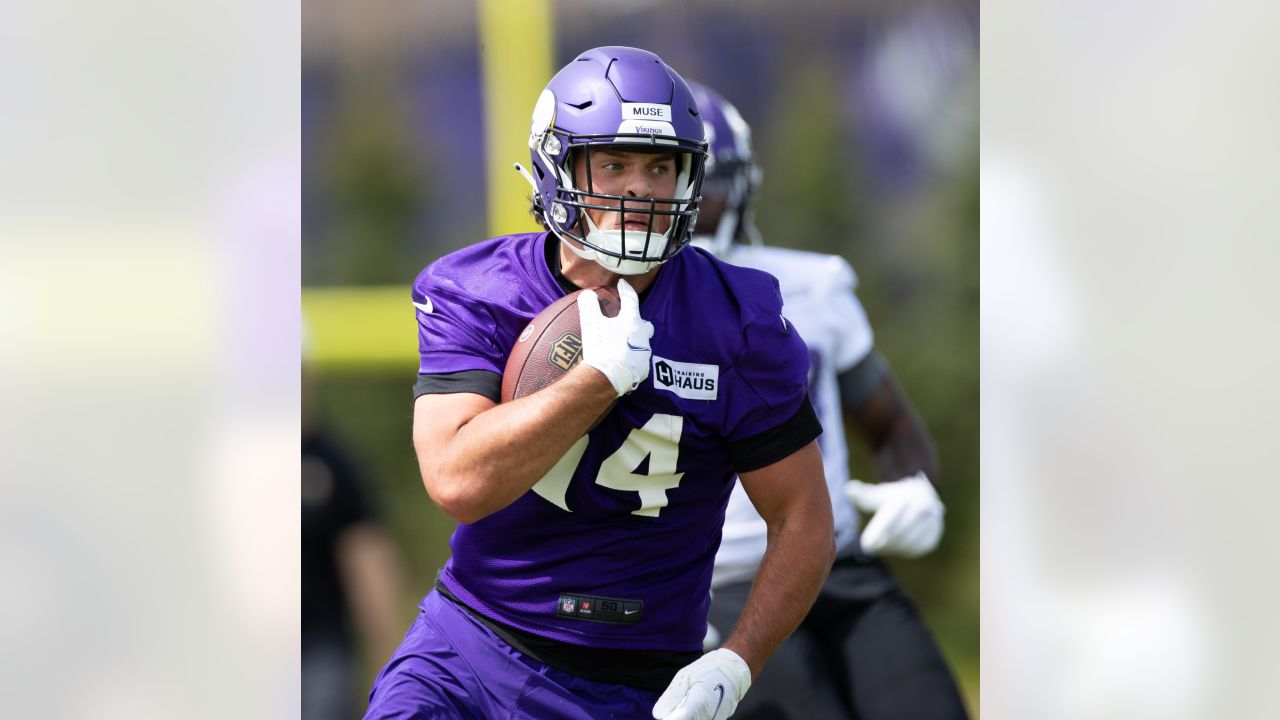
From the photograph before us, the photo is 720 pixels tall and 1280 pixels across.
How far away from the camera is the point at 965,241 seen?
3.80 meters

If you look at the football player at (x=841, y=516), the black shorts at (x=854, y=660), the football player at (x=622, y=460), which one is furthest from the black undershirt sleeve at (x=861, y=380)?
the football player at (x=622, y=460)

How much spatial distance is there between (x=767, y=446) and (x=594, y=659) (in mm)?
535

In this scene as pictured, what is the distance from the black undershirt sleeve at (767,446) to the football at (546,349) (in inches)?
14.6

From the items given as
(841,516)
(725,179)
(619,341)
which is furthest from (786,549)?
(725,179)

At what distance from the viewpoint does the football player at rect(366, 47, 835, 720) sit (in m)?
2.31

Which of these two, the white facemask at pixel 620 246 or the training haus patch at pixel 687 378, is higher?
the white facemask at pixel 620 246

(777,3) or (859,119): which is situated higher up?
(777,3)

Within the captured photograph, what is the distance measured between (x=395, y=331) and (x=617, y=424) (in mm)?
1738

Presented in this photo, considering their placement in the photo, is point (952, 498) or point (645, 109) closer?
point (645, 109)

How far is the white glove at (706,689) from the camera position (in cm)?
224

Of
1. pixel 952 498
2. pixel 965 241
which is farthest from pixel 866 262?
pixel 952 498

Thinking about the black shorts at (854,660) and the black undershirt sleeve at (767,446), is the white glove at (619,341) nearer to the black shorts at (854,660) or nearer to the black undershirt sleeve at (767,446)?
the black undershirt sleeve at (767,446)
